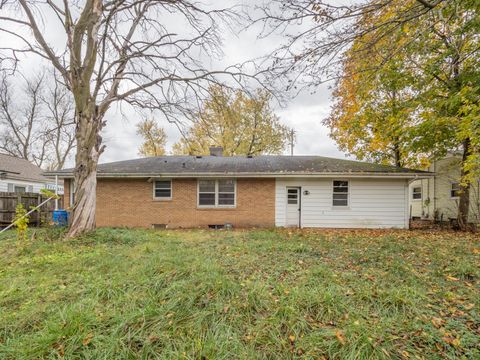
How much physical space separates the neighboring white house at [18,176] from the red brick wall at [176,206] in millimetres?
9669

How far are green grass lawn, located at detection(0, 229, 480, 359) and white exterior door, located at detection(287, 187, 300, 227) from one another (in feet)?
21.3

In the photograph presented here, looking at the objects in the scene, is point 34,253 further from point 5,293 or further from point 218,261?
point 218,261

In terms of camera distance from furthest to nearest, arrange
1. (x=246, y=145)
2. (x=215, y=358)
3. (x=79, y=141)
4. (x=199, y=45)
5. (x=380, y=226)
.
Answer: (x=246, y=145) < (x=380, y=226) < (x=199, y=45) < (x=79, y=141) < (x=215, y=358)

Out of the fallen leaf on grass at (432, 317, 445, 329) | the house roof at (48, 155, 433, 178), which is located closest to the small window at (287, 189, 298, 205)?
the house roof at (48, 155, 433, 178)

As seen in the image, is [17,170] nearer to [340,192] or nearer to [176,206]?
[176,206]

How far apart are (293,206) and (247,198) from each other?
2372 mm

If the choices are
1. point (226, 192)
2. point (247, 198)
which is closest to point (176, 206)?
point (226, 192)

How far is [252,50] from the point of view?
5316mm

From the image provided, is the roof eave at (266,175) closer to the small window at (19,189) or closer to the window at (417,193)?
the window at (417,193)

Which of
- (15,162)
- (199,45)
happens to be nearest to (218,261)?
(199,45)

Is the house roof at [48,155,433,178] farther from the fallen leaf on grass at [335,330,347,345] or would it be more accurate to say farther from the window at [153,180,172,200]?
the fallen leaf on grass at [335,330,347,345]

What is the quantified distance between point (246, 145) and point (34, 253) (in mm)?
19735

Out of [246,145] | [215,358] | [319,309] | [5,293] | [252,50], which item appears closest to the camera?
[215,358]

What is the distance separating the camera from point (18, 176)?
19.2m
